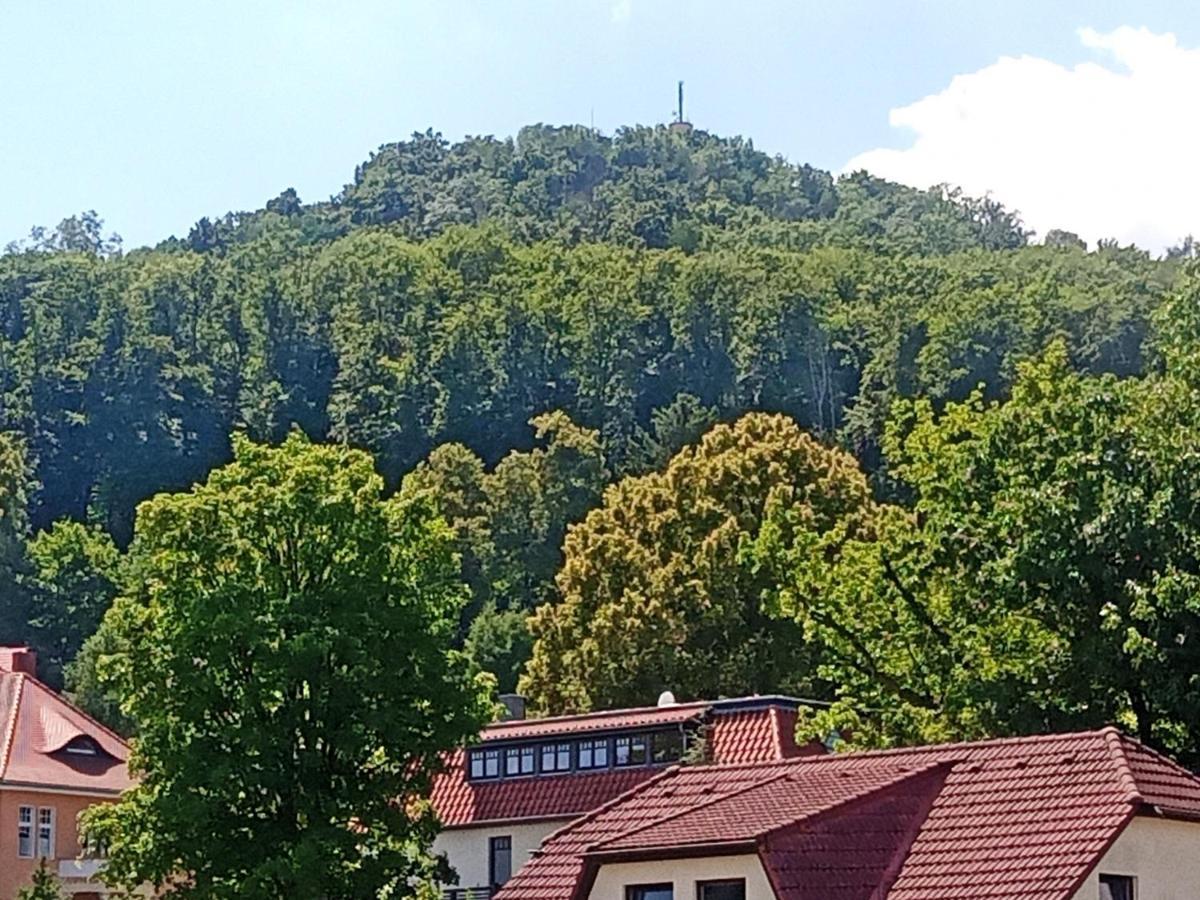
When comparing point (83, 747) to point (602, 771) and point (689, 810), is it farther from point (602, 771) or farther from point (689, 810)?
point (689, 810)

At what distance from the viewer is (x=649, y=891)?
37500mm

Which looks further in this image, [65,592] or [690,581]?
[65,592]

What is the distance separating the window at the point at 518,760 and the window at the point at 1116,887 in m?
27.4

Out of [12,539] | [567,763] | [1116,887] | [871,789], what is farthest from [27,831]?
[12,539]

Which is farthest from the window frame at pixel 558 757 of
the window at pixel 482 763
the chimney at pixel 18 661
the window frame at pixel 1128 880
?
the window frame at pixel 1128 880

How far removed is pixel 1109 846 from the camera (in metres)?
35.0

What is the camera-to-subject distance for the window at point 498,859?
60.3m

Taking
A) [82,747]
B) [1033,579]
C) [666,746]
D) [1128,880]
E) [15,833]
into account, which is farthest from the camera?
[82,747]

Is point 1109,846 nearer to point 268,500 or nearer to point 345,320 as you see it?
point 268,500

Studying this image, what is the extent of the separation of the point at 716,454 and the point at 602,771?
2846 cm

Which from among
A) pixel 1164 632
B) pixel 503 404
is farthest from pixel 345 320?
pixel 1164 632

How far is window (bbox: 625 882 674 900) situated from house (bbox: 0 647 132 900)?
117 feet

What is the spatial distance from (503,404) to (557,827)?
110 meters

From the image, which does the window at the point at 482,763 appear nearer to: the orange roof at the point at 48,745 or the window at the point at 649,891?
the orange roof at the point at 48,745
